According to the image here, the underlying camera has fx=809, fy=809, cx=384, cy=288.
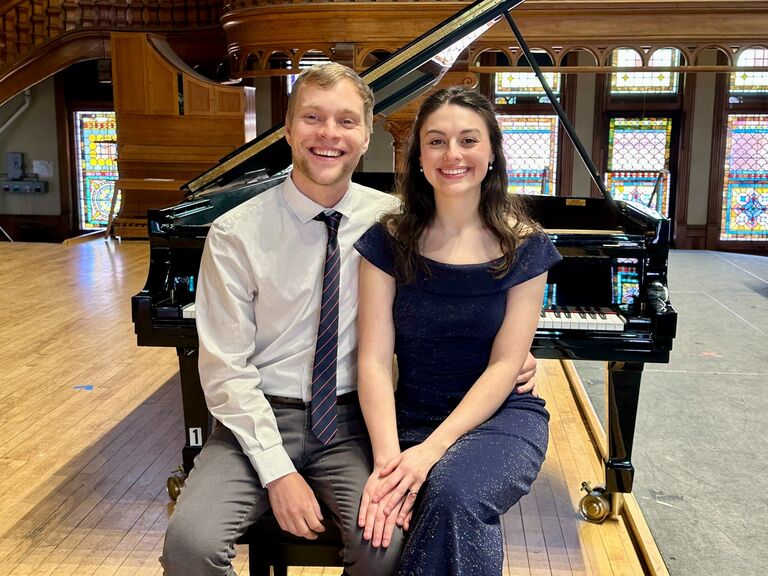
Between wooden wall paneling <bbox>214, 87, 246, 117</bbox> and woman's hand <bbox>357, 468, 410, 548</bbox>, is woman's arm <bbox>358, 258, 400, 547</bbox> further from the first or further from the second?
wooden wall paneling <bbox>214, 87, 246, 117</bbox>

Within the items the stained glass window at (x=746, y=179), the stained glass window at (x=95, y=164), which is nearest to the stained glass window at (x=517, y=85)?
the stained glass window at (x=746, y=179)

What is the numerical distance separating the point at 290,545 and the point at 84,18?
934cm

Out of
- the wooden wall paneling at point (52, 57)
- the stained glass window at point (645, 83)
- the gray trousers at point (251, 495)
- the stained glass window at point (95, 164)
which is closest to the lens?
the gray trousers at point (251, 495)

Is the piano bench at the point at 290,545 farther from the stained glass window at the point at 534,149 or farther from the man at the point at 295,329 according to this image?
the stained glass window at the point at 534,149

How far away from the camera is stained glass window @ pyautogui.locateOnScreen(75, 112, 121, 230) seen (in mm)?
11469

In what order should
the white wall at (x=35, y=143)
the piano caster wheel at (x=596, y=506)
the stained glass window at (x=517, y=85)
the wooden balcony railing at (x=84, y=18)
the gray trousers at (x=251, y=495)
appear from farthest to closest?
1. the white wall at (x=35, y=143)
2. the stained glass window at (x=517, y=85)
3. the wooden balcony railing at (x=84, y=18)
4. the piano caster wheel at (x=596, y=506)
5. the gray trousers at (x=251, y=495)

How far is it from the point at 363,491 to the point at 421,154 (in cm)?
79

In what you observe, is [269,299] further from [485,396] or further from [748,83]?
[748,83]

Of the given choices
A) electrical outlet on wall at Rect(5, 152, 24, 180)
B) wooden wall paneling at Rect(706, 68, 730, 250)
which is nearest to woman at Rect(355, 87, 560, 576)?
wooden wall paneling at Rect(706, 68, 730, 250)

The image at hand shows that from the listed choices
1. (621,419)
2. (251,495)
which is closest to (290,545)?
(251,495)

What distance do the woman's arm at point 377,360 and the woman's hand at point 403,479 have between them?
0.12ft

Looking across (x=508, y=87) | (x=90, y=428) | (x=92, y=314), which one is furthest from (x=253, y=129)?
(x=90, y=428)

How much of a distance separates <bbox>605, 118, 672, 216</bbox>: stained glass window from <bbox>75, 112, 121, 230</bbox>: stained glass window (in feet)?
22.8

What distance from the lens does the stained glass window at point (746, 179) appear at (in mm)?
10797
